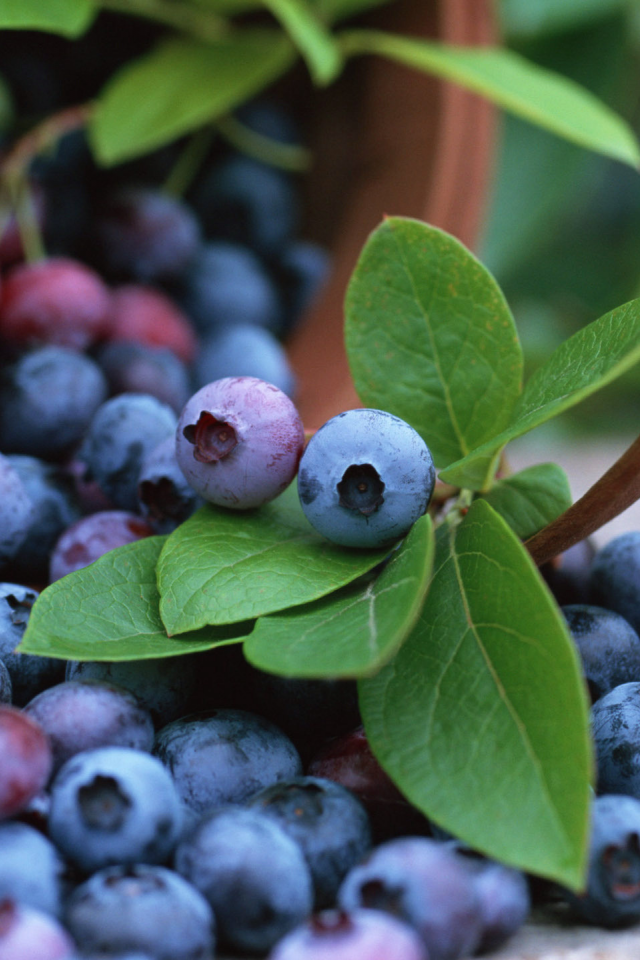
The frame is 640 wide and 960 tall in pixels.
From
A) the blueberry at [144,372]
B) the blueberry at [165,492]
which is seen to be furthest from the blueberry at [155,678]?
the blueberry at [144,372]

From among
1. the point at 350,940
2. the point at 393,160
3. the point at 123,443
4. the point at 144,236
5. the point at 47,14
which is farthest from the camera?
the point at 393,160

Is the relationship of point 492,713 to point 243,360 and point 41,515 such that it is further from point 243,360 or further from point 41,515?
point 243,360

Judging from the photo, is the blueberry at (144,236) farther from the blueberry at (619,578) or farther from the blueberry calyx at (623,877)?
the blueberry calyx at (623,877)

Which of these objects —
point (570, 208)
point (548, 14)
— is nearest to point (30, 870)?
point (548, 14)

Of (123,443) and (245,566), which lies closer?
(245,566)

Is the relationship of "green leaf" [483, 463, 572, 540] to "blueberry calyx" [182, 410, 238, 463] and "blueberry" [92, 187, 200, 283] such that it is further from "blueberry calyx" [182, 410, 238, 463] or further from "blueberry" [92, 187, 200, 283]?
"blueberry" [92, 187, 200, 283]
